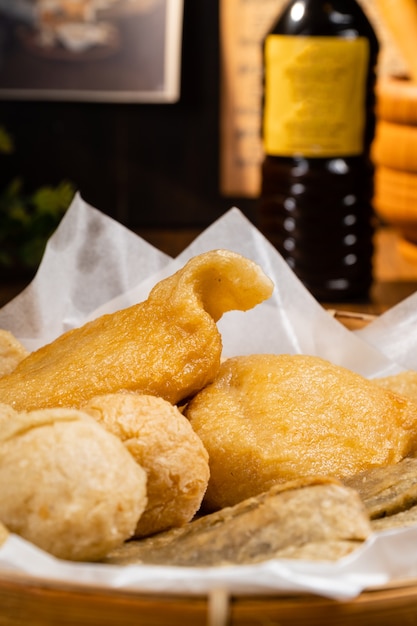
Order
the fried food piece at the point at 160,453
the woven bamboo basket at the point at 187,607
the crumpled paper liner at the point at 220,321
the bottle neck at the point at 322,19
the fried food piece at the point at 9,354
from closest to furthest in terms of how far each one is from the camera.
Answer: the woven bamboo basket at the point at 187,607 < the fried food piece at the point at 160,453 < the fried food piece at the point at 9,354 < the crumpled paper liner at the point at 220,321 < the bottle neck at the point at 322,19

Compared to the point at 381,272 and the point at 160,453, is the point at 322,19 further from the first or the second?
the point at 160,453

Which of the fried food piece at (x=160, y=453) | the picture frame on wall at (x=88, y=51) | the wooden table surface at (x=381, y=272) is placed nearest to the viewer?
the fried food piece at (x=160, y=453)

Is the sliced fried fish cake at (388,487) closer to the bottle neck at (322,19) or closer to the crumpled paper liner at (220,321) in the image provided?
the crumpled paper liner at (220,321)

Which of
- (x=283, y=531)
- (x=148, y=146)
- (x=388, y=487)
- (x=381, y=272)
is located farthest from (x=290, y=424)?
(x=148, y=146)

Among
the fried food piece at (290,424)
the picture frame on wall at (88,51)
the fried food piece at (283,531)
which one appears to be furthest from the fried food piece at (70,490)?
the picture frame on wall at (88,51)

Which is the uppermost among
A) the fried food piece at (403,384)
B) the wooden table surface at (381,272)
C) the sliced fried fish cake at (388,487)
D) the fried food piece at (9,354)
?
the sliced fried fish cake at (388,487)

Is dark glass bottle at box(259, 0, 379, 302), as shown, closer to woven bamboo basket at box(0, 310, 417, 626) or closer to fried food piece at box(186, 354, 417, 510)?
fried food piece at box(186, 354, 417, 510)

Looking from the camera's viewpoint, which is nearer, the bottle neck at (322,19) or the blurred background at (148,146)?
the bottle neck at (322,19)

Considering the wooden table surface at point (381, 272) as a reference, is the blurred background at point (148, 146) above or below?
above
